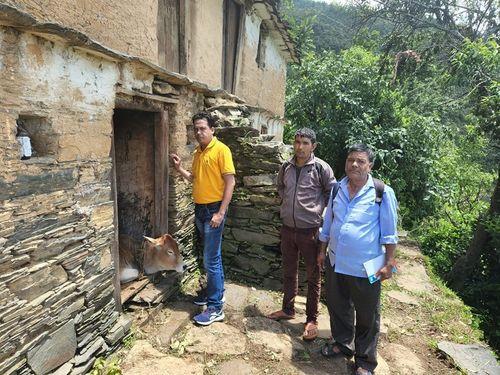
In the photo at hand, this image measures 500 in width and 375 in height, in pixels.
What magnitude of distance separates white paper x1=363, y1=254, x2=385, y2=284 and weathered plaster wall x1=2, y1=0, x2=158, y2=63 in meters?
3.02

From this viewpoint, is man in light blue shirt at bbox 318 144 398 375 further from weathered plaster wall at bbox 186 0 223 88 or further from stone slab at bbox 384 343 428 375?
Answer: weathered plaster wall at bbox 186 0 223 88

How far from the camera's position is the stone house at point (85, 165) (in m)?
2.05

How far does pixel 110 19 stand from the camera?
10.4 feet

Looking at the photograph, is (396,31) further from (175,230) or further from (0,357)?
(0,357)

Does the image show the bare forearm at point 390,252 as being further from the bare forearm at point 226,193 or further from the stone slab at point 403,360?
the bare forearm at point 226,193

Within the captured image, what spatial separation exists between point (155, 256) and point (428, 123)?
8275mm

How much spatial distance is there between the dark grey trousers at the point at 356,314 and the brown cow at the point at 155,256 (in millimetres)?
1795

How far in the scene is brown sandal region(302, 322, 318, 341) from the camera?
345 cm

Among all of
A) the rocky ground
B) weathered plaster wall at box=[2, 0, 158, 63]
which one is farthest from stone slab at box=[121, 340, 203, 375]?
weathered plaster wall at box=[2, 0, 158, 63]

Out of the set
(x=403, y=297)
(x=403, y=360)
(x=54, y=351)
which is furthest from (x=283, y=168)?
(x=403, y=297)

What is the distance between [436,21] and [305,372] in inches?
564

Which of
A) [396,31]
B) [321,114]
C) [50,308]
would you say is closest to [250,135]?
[50,308]

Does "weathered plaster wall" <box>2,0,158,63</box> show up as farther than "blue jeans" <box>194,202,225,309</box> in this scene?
No

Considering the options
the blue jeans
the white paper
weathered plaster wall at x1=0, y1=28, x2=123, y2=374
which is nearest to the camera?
weathered plaster wall at x1=0, y1=28, x2=123, y2=374
